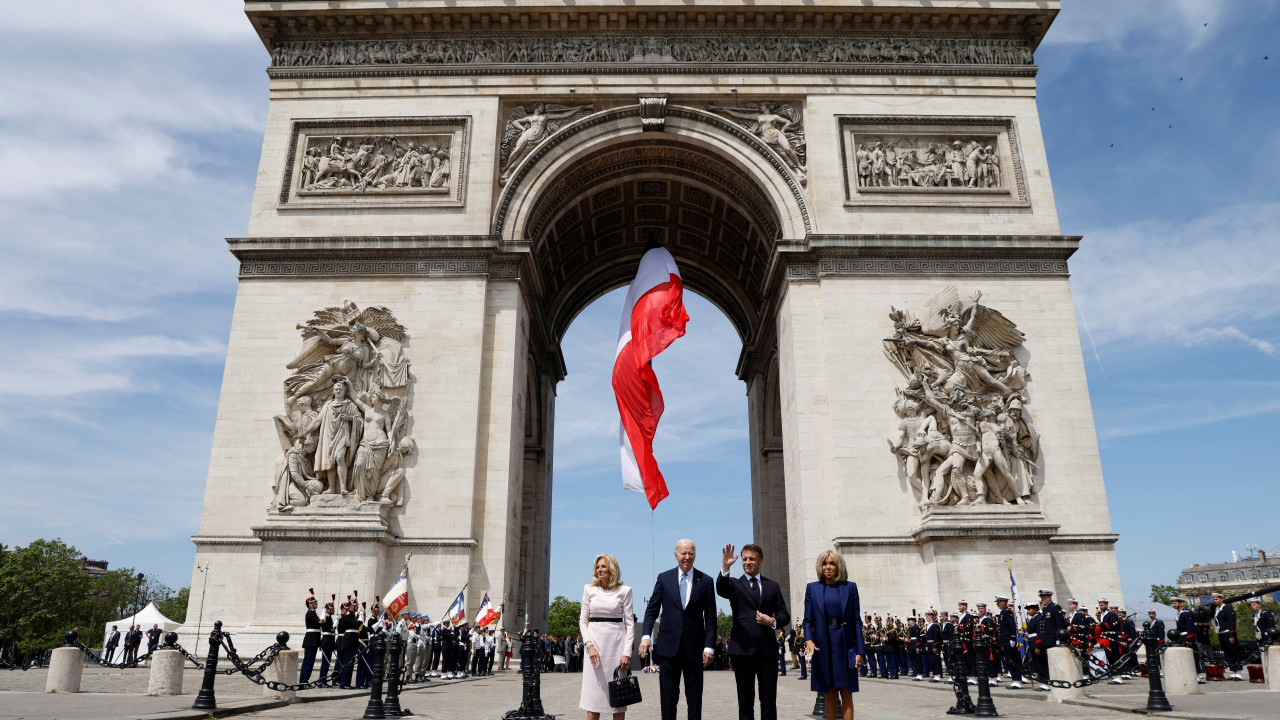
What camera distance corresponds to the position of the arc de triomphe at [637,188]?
59.7 ft

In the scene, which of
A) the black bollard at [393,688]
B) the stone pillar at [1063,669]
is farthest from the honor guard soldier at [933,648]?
the black bollard at [393,688]

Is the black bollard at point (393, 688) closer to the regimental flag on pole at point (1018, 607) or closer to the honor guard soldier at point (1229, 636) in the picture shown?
the regimental flag on pole at point (1018, 607)

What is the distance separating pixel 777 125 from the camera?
22.1 meters

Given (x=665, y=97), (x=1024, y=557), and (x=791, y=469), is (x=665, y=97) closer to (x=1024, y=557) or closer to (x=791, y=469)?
(x=791, y=469)

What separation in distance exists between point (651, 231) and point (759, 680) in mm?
22525

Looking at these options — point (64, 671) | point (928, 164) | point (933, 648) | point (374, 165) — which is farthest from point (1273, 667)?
point (374, 165)

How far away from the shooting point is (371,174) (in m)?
21.6

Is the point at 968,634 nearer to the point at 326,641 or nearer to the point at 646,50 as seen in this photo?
the point at 326,641

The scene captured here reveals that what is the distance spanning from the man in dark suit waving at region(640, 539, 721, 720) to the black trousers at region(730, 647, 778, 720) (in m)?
0.32

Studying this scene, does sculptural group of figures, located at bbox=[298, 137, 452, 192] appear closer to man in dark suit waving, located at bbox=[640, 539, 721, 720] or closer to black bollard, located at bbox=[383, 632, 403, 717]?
black bollard, located at bbox=[383, 632, 403, 717]

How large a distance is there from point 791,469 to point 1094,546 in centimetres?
663

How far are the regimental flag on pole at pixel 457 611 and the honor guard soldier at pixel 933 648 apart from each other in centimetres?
916

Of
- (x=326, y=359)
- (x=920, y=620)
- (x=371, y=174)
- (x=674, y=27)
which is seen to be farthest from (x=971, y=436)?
(x=371, y=174)

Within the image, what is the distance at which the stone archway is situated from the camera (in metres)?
21.8
